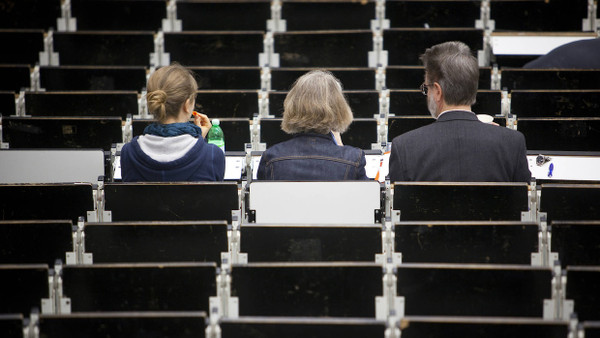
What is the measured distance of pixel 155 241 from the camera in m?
3.05

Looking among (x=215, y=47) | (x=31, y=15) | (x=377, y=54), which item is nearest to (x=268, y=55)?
(x=215, y=47)

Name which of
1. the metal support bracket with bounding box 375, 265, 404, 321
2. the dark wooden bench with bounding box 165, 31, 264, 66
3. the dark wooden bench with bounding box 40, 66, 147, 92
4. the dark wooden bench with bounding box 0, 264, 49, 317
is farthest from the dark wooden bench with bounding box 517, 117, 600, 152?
the dark wooden bench with bounding box 0, 264, 49, 317

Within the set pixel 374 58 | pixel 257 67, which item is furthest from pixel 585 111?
pixel 257 67

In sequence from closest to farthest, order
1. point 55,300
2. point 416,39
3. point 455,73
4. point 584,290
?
point 584,290 < point 55,300 < point 455,73 < point 416,39

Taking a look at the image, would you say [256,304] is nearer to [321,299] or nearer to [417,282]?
[321,299]

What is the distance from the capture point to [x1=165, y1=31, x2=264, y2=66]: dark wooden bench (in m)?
5.33

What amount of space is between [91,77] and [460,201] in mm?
2772

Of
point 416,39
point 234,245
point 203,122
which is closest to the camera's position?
point 234,245

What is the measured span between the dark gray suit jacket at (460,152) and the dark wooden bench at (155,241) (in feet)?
2.44

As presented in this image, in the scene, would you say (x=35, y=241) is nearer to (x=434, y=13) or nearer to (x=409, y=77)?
(x=409, y=77)

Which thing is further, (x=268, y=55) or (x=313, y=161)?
(x=268, y=55)

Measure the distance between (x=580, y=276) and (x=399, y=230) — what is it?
2.07 ft

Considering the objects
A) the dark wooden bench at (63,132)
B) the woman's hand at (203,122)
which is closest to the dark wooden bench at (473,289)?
the woman's hand at (203,122)

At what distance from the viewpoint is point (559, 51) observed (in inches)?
199
